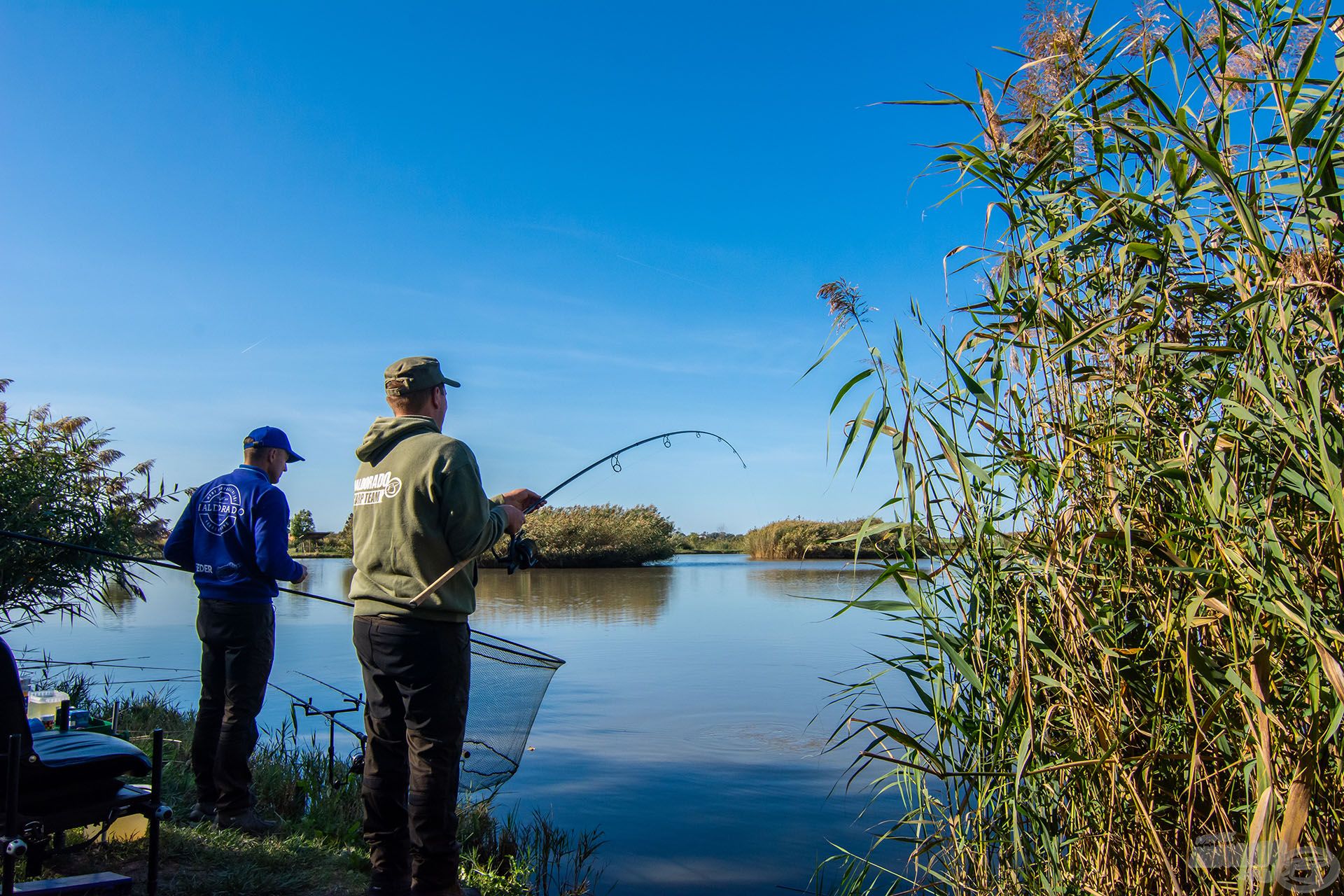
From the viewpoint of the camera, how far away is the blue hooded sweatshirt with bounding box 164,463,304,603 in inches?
153

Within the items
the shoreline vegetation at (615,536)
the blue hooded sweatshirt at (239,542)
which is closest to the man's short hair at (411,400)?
the blue hooded sweatshirt at (239,542)

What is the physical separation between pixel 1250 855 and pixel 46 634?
14.2m

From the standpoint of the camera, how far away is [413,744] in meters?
2.99

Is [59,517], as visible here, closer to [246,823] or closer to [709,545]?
[246,823]

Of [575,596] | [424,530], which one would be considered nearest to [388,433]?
[424,530]

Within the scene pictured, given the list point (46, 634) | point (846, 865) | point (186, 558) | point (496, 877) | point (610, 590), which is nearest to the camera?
point (846, 865)

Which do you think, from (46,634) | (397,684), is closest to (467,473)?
(397,684)

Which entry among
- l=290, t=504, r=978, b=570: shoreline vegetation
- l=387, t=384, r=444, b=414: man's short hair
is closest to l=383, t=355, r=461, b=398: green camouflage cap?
l=387, t=384, r=444, b=414: man's short hair

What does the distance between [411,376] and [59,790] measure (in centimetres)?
161

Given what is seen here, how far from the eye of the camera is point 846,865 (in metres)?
3.26

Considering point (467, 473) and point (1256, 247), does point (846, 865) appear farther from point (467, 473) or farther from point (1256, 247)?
point (1256, 247)

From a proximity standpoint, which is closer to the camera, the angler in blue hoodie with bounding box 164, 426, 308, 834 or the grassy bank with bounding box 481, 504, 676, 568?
the angler in blue hoodie with bounding box 164, 426, 308, 834

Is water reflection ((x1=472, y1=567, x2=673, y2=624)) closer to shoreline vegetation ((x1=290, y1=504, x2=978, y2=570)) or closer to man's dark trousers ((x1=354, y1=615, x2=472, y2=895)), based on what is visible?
shoreline vegetation ((x1=290, y1=504, x2=978, y2=570))

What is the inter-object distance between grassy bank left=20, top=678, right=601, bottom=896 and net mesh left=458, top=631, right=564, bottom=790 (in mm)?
245
